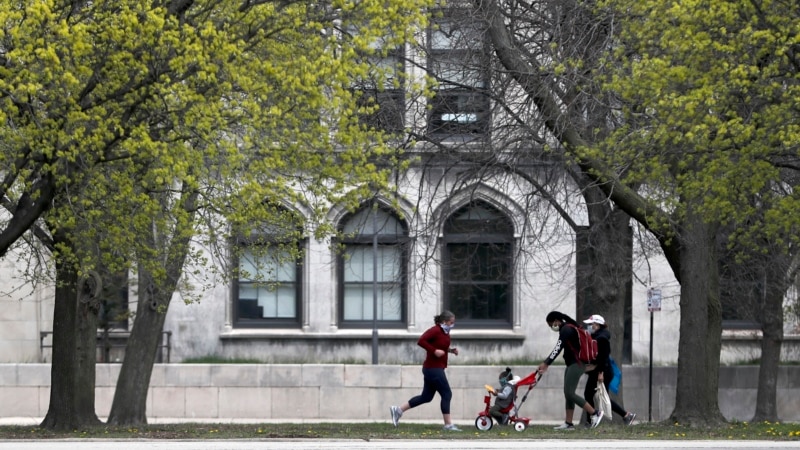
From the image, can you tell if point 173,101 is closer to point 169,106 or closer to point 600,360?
point 169,106

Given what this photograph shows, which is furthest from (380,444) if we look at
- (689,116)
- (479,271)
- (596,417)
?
(479,271)

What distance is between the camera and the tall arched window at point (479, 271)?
95.7 ft

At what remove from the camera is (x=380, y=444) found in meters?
14.6

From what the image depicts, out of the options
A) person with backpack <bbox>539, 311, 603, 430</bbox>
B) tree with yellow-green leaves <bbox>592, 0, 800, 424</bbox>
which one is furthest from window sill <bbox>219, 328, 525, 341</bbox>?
tree with yellow-green leaves <bbox>592, 0, 800, 424</bbox>

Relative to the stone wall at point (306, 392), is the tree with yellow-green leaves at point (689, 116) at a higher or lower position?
higher

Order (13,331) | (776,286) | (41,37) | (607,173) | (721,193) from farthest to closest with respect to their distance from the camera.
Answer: (13,331)
(776,286)
(607,173)
(721,193)
(41,37)

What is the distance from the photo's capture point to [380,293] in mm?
30203

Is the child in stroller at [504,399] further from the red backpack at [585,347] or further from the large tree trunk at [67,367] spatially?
the large tree trunk at [67,367]

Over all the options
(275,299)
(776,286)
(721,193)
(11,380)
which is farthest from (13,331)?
(721,193)

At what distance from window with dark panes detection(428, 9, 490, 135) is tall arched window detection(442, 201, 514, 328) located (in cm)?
785

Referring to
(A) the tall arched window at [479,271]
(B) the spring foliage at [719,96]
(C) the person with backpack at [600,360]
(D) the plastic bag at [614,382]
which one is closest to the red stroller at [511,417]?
(C) the person with backpack at [600,360]

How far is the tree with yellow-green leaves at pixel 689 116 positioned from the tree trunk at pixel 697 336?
19 millimetres

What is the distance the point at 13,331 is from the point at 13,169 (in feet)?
53.8

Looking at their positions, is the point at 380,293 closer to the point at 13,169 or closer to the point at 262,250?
the point at 262,250
